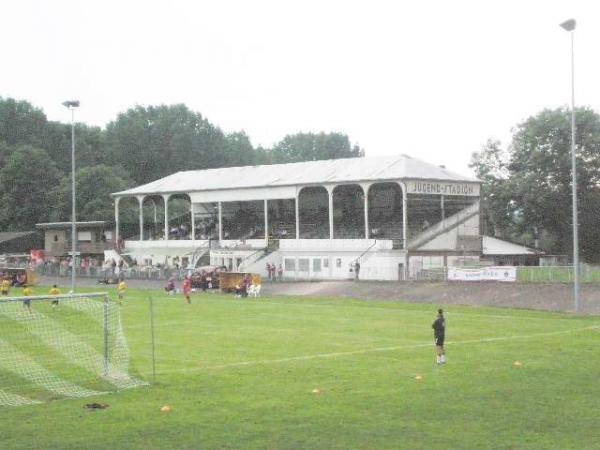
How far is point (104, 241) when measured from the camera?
305ft

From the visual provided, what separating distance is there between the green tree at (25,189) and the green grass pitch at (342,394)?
79970 mm

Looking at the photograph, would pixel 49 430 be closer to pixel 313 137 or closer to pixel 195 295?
pixel 195 295

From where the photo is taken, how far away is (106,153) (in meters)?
140

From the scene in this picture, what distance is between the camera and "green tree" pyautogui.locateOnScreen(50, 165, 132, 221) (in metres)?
109

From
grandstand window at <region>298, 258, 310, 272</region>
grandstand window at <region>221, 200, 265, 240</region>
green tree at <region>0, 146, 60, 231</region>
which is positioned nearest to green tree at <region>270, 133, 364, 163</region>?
green tree at <region>0, 146, 60, 231</region>

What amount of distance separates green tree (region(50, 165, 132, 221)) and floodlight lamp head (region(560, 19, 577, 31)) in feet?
240

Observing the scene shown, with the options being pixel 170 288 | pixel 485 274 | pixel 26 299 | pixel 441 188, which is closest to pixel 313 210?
pixel 441 188

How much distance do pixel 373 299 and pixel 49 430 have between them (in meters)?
40.8

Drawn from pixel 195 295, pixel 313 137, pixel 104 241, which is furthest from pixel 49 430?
pixel 313 137

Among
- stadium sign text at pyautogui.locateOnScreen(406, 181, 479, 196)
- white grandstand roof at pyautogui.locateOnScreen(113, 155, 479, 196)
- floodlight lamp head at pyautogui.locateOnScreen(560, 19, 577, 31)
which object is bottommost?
stadium sign text at pyautogui.locateOnScreen(406, 181, 479, 196)

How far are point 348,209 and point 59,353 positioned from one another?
54.6 m

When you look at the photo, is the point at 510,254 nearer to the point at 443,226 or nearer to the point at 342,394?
the point at 443,226

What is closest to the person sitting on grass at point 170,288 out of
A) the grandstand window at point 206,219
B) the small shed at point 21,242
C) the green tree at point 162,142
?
the grandstand window at point 206,219

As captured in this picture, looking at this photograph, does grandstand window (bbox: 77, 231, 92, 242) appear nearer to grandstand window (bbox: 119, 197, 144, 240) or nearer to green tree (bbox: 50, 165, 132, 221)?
grandstand window (bbox: 119, 197, 144, 240)
